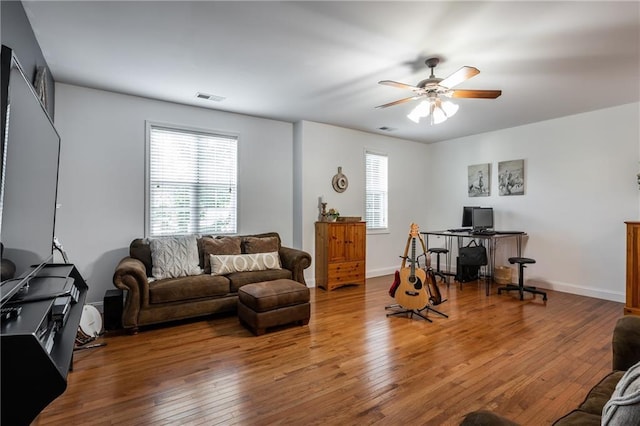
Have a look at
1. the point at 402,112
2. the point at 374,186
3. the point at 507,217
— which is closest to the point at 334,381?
the point at 402,112

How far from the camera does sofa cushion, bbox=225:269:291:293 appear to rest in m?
3.80

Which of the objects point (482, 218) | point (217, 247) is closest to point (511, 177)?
point (482, 218)

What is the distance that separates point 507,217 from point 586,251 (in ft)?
4.03

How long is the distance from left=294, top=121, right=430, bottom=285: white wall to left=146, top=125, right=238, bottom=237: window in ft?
3.88

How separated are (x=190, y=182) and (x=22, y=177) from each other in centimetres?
293

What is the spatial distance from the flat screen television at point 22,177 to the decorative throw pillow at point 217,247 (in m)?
2.06

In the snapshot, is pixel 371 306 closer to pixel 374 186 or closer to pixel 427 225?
pixel 374 186

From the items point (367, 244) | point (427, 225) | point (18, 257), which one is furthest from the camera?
point (427, 225)

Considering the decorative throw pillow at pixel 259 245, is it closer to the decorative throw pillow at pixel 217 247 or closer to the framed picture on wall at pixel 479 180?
the decorative throw pillow at pixel 217 247

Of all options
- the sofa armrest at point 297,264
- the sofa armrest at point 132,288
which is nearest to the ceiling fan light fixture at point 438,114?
the sofa armrest at point 297,264

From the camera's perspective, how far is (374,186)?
622 cm

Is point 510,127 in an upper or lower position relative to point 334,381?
upper

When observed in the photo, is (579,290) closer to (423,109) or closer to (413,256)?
(413,256)

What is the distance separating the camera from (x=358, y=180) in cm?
588
